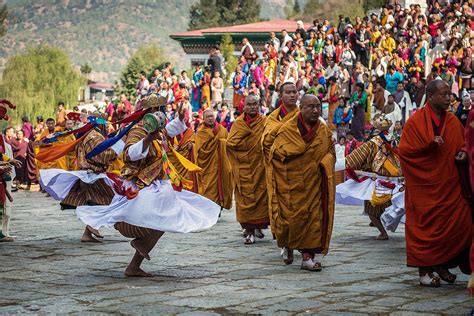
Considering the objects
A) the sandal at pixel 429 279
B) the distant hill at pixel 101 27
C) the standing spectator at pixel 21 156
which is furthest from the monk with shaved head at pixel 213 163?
the distant hill at pixel 101 27

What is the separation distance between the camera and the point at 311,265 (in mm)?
9055

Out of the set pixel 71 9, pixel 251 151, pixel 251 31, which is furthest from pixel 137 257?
pixel 71 9

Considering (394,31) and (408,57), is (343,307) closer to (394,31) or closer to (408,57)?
(408,57)

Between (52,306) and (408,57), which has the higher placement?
(408,57)

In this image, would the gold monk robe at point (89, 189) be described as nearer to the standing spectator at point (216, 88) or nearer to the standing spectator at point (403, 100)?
the standing spectator at point (403, 100)

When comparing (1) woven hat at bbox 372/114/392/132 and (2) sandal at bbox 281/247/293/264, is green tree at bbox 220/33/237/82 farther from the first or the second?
(2) sandal at bbox 281/247/293/264

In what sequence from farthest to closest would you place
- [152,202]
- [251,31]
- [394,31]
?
[251,31] → [394,31] → [152,202]

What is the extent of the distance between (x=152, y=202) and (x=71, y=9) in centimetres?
18274

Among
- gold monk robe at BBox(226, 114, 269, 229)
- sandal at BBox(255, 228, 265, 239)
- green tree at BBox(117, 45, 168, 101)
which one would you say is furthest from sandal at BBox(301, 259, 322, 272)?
green tree at BBox(117, 45, 168, 101)

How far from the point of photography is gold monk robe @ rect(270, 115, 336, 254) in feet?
30.0

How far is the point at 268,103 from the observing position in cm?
2755

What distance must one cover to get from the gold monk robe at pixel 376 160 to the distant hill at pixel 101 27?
5946 inches

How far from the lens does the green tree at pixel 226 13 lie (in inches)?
3374

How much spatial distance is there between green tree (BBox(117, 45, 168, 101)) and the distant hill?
5532 centimetres
